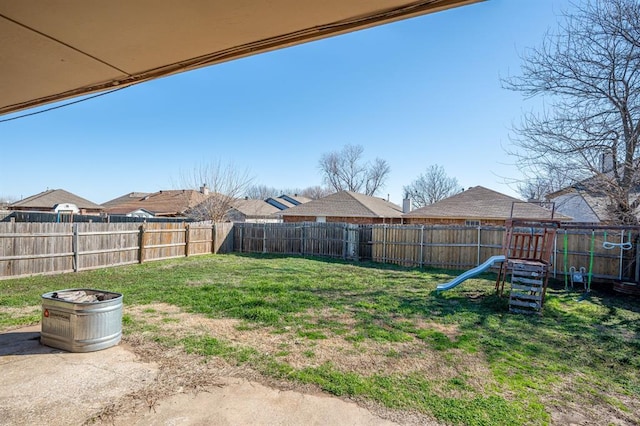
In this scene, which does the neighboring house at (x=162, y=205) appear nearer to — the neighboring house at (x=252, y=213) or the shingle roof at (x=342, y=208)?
the neighboring house at (x=252, y=213)

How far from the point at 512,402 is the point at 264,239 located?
14.7 m

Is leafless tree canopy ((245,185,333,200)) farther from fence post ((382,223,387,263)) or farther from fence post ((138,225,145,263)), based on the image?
fence post ((138,225,145,263))

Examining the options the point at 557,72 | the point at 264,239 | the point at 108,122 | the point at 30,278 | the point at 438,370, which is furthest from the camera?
the point at 108,122

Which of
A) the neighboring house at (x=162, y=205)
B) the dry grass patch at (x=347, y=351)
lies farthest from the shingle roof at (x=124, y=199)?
the dry grass patch at (x=347, y=351)

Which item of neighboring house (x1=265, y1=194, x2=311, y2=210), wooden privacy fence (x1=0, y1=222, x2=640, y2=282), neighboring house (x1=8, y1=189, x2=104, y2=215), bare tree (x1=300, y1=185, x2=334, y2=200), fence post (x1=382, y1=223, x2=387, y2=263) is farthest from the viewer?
bare tree (x1=300, y1=185, x2=334, y2=200)

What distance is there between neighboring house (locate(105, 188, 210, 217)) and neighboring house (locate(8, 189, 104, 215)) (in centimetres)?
212

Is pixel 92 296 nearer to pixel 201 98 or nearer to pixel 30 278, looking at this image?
pixel 30 278

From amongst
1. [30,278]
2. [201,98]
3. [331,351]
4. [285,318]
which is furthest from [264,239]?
[331,351]

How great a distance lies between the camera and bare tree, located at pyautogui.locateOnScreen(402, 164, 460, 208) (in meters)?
47.2

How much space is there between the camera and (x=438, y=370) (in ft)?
13.0

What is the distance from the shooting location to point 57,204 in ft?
94.6

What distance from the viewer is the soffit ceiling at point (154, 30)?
5.14 ft

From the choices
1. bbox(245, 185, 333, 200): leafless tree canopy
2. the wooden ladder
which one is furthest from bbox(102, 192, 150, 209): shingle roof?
the wooden ladder

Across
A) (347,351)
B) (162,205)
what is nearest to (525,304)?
(347,351)
